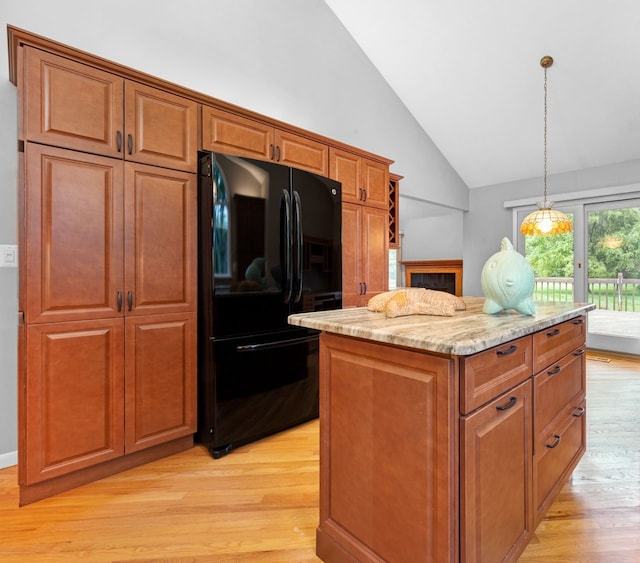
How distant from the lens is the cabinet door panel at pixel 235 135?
2.35 meters

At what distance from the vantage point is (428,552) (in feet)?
3.48

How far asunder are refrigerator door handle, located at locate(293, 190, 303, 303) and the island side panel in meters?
1.18

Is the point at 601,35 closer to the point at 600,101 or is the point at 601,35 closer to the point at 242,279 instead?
the point at 600,101

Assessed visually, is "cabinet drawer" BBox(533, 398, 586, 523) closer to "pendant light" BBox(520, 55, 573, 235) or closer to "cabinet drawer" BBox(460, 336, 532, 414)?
"cabinet drawer" BBox(460, 336, 532, 414)

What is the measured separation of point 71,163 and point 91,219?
11.0 inches

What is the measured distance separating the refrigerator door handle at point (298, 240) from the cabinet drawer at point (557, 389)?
1536 mm

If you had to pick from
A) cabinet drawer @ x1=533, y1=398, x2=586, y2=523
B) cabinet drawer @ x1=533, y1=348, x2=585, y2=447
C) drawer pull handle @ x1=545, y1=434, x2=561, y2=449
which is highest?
cabinet drawer @ x1=533, y1=348, x2=585, y2=447

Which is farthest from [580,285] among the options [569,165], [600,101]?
[600,101]

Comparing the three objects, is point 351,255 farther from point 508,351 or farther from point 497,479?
point 497,479

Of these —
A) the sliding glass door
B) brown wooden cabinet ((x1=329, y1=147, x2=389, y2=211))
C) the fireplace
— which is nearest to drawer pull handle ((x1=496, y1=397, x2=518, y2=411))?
brown wooden cabinet ((x1=329, y1=147, x2=389, y2=211))

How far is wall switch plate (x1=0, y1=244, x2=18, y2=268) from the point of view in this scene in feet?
6.82

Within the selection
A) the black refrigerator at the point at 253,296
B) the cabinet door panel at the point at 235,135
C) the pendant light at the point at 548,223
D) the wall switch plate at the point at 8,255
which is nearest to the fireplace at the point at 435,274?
the pendant light at the point at 548,223

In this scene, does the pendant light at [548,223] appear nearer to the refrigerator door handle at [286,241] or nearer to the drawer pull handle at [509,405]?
the refrigerator door handle at [286,241]

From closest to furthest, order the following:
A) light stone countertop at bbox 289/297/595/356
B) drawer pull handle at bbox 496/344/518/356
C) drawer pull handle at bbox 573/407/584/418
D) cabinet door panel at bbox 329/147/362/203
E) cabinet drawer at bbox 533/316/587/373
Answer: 1. light stone countertop at bbox 289/297/595/356
2. drawer pull handle at bbox 496/344/518/356
3. cabinet drawer at bbox 533/316/587/373
4. drawer pull handle at bbox 573/407/584/418
5. cabinet door panel at bbox 329/147/362/203
